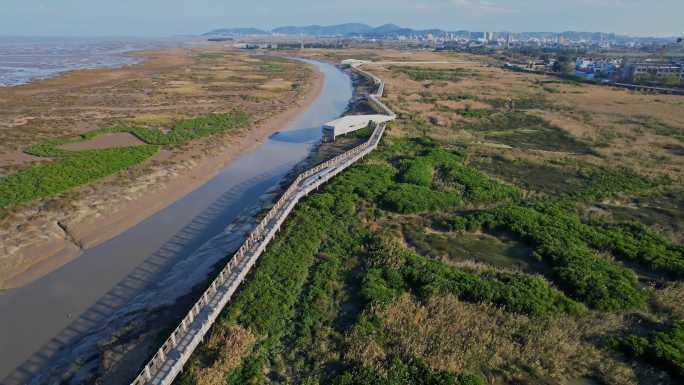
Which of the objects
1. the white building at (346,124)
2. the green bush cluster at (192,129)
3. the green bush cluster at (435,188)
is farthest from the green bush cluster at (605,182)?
the green bush cluster at (192,129)

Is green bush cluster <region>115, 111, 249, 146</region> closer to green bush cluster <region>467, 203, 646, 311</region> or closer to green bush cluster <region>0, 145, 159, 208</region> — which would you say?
green bush cluster <region>0, 145, 159, 208</region>

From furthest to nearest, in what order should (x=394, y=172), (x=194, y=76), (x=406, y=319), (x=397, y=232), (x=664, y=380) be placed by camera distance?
(x=194, y=76) → (x=394, y=172) → (x=397, y=232) → (x=406, y=319) → (x=664, y=380)

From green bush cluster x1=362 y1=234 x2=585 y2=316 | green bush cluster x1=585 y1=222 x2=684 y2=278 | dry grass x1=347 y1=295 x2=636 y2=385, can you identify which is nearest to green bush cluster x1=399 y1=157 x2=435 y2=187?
green bush cluster x1=362 y1=234 x2=585 y2=316

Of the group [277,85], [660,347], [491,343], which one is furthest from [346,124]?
[277,85]

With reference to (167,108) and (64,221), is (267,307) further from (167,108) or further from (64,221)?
(167,108)

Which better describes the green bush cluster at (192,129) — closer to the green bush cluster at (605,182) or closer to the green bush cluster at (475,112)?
the green bush cluster at (475,112)

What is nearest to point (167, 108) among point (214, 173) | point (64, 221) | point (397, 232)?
point (214, 173)
